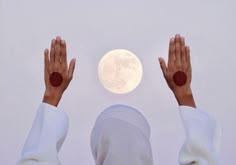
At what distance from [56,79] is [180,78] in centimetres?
59

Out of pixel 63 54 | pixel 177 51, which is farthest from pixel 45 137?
pixel 177 51

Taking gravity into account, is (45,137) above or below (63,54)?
below

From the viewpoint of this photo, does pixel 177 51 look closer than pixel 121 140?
No

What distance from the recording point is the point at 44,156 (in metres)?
1.63

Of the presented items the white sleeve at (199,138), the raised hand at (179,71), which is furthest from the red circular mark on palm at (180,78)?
the white sleeve at (199,138)

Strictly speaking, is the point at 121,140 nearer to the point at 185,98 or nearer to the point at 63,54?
the point at 185,98

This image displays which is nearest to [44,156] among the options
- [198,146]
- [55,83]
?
[55,83]

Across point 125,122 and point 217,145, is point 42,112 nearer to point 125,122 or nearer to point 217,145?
point 125,122

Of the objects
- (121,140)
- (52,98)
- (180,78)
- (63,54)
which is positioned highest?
(63,54)

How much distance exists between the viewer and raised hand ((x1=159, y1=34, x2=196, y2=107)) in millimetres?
1818

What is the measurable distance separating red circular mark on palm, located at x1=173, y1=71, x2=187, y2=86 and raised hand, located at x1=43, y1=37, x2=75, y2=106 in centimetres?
51

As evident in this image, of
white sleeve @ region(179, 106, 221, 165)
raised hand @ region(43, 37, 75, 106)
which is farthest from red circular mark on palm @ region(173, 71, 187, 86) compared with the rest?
raised hand @ region(43, 37, 75, 106)

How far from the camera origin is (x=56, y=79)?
1907 millimetres

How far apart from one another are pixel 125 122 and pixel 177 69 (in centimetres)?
36
